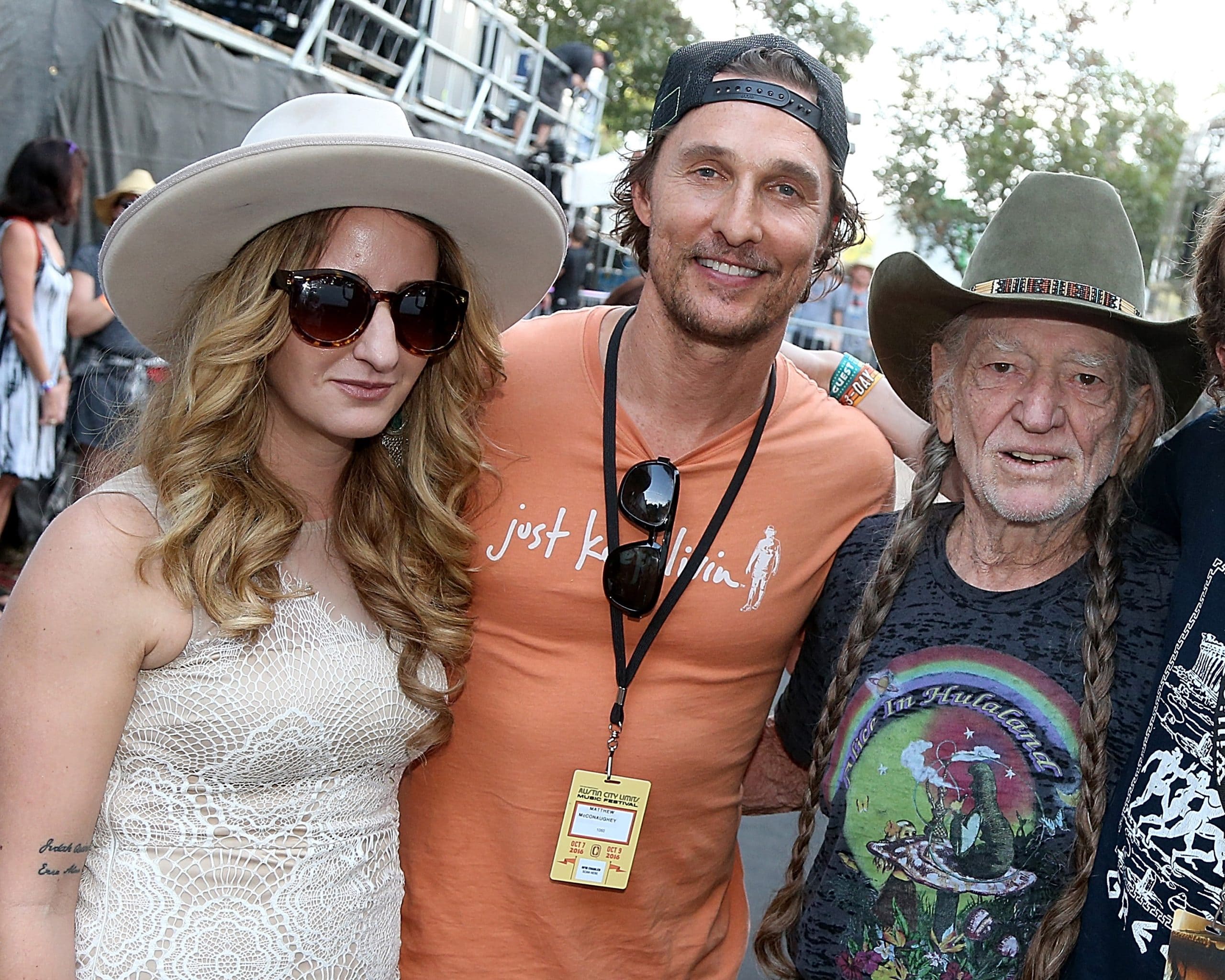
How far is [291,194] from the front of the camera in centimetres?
201

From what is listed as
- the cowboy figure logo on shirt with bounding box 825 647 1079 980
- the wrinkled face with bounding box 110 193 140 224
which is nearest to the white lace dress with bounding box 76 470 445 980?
the cowboy figure logo on shirt with bounding box 825 647 1079 980

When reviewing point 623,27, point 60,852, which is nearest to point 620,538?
point 60,852

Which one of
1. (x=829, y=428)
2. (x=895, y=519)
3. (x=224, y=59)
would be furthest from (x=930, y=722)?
(x=224, y=59)

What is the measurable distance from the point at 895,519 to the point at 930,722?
0.56 meters

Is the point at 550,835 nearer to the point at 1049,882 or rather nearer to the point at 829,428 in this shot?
the point at 1049,882

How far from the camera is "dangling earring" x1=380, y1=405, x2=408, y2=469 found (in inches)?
93.3

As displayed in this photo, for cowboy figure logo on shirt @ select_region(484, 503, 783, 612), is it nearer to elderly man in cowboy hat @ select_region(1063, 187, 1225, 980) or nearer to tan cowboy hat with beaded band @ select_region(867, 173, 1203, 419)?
tan cowboy hat with beaded band @ select_region(867, 173, 1203, 419)

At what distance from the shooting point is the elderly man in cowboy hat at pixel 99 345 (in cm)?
594

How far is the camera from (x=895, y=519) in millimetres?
2600

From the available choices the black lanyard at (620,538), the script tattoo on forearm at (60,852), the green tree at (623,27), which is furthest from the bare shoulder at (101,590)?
the green tree at (623,27)

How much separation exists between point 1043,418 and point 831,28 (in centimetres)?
3124

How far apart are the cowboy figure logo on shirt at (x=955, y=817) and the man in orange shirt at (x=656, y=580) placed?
1.26 ft

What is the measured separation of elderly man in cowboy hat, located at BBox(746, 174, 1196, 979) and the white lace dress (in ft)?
3.09

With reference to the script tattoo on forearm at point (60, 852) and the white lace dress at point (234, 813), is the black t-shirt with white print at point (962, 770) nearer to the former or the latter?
the white lace dress at point (234, 813)
